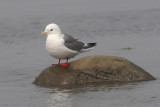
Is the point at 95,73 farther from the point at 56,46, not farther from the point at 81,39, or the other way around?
the point at 81,39

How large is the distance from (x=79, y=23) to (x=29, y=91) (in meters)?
11.8

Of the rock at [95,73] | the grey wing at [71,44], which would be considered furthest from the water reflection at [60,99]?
the grey wing at [71,44]

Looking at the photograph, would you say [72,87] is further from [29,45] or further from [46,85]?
[29,45]

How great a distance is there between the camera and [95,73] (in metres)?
11.4

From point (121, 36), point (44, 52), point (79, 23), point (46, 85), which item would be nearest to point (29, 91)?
point (46, 85)

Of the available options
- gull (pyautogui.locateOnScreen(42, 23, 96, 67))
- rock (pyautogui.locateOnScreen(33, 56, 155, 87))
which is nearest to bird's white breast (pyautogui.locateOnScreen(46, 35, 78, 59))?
gull (pyautogui.locateOnScreen(42, 23, 96, 67))

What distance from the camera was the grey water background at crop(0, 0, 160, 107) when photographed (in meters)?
9.75

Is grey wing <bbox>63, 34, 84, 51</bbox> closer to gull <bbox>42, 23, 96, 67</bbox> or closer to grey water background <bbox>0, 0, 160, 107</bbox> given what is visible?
gull <bbox>42, 23, 96, 67</bbox>

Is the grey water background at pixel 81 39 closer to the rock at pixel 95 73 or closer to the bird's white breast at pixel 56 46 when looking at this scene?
the rock at pixel 95 73

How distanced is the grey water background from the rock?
41 centimetres

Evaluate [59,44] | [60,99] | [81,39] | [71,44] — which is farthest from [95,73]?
[81,39]

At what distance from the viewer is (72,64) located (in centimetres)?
1157

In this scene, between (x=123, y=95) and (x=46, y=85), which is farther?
(x=46, y=85)

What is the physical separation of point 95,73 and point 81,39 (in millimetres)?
7090
